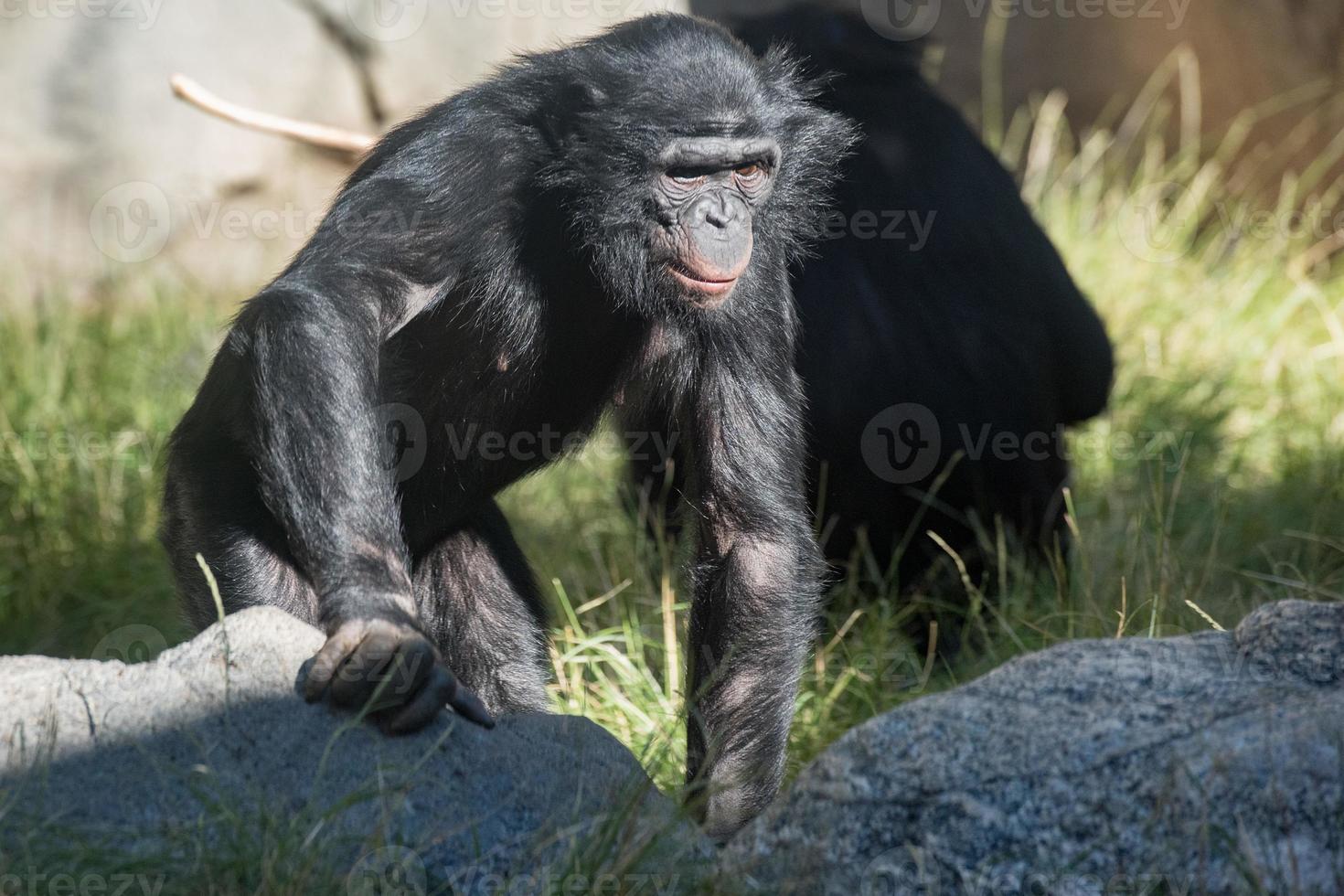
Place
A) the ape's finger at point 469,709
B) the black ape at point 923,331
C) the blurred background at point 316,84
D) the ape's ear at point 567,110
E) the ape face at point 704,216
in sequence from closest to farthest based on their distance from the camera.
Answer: the ape's finger at point 469,709 → the ape face at point 704,216 → the ape's ear at point 567,110 → the black ape at point 923,331 → the blurred background at point 316,84

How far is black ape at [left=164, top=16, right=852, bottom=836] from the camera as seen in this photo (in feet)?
14.3

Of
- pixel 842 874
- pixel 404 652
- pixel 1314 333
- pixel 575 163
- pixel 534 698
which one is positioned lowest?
pixel 1314 333

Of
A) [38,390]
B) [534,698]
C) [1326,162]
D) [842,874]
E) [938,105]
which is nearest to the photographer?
[842,874]

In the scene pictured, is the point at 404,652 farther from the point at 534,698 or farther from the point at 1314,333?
the point at 1314,333

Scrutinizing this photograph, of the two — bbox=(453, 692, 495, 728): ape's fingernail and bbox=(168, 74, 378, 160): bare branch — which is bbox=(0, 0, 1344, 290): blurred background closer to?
bbox=(168, 74, 378, 160): bare branch

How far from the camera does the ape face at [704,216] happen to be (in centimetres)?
447

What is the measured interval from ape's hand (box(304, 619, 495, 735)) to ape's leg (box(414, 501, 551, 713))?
1.31 meters

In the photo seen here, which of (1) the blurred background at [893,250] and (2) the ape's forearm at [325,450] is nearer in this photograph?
(2) the ape's forearm at [325,450]

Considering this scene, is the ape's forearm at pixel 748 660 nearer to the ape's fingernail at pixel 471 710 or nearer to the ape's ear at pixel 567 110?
the ape's fingernail at pixel 471 710

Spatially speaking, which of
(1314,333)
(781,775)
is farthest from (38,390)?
(1314,333)

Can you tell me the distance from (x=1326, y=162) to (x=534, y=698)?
28.7 ft

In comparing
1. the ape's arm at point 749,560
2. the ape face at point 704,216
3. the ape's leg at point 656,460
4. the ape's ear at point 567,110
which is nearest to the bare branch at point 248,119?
the ape's leg at point 656,460

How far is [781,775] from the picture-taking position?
4.50m

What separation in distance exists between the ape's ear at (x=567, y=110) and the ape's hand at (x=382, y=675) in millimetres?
1764
